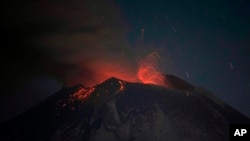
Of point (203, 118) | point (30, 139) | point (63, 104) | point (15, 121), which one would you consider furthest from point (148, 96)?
point (15, 121)

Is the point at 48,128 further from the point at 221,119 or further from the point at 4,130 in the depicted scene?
the point at 221,119

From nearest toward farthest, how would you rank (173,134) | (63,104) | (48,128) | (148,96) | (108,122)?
(173,134) < (108,122) < (48,128) < (148,96) < (63,104)

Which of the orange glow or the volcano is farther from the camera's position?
the orange glow

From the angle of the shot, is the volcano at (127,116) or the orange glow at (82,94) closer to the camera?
the volcano at (127,116)

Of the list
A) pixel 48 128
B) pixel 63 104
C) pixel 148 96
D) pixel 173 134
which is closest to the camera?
pixel 173 134

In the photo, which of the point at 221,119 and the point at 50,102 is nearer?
the point at 221,119

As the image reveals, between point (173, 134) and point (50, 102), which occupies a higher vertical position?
point (50, 102)

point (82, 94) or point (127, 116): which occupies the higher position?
point (82, 94)

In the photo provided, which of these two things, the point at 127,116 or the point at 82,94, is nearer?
the point at 127,116
